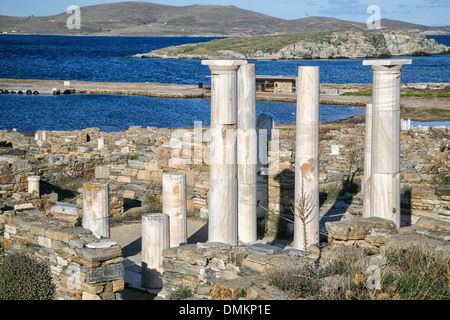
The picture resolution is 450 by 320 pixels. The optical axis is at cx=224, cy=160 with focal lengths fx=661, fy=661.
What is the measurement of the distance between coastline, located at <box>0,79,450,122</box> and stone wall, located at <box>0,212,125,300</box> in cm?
3289

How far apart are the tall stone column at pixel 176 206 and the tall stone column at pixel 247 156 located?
1178mm

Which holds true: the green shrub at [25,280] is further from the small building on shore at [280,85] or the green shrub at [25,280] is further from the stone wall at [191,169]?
the small building on shore at [280,85]

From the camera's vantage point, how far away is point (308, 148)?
39.7 ft

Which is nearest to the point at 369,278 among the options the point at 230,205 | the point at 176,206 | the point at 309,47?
the point at 230,205

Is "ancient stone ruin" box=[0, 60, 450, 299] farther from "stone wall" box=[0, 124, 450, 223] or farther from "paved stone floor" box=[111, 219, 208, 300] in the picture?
"paved stone floor" box=[111, 219, 208, 300]

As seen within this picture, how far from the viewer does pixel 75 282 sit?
9852 millimetres

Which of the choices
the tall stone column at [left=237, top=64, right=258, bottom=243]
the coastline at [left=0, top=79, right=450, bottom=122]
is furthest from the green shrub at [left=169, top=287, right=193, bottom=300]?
the coastline at [left=0, top=79, right=450, bottom=122]

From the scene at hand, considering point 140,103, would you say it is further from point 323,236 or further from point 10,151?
point 323,236

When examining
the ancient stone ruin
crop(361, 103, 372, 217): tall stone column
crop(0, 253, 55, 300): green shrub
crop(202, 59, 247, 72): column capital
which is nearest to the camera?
the ancient stone ruin

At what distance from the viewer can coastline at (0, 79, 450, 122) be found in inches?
1779

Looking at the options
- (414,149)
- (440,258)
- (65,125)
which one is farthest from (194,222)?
(65,125)

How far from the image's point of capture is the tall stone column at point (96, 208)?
1322cm

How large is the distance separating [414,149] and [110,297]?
1632cm

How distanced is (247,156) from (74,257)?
5.18 meters
